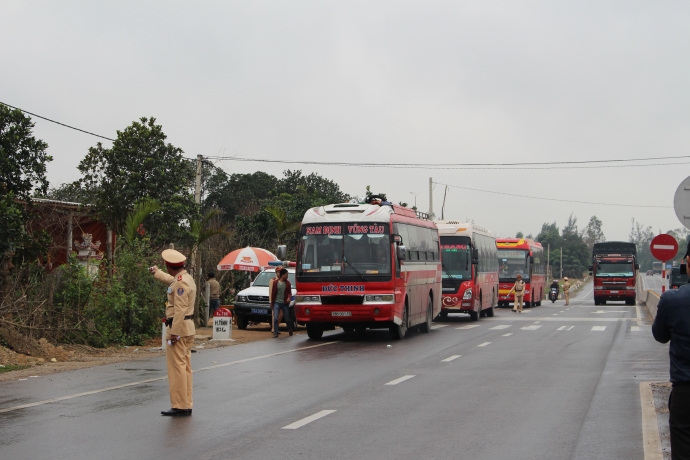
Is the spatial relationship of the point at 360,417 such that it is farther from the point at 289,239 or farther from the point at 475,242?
the point at 289,239

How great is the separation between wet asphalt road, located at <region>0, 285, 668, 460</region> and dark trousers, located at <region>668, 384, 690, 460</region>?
243 cm

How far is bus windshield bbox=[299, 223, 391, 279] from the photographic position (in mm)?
21266

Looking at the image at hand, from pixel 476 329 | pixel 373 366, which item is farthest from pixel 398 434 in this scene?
pixel 476 329

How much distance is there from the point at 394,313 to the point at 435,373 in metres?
6.31

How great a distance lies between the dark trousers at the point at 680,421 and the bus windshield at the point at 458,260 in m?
26.1

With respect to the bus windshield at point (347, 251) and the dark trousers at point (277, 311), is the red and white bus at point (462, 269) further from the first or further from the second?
the bus windshield at point (347, 251)

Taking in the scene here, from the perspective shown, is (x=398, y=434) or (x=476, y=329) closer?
(x=398, y=434)

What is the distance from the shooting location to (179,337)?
10.4m

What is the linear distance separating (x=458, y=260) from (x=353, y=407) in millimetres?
21813

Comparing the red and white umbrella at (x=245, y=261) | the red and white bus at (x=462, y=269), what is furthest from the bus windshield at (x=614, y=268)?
the red and white umbrella at (x=245, y=261)

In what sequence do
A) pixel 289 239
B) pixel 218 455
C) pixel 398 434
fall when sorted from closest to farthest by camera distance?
pixel 218 455
pixel 398 434
pixel 289 239

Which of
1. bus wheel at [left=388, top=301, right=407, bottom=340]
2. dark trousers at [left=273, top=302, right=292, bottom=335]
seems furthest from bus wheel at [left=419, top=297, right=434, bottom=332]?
dark trousers at [left=273, top=302, right=292, bottom=335]

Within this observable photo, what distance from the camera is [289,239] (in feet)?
129

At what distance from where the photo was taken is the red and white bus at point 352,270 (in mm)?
21031
